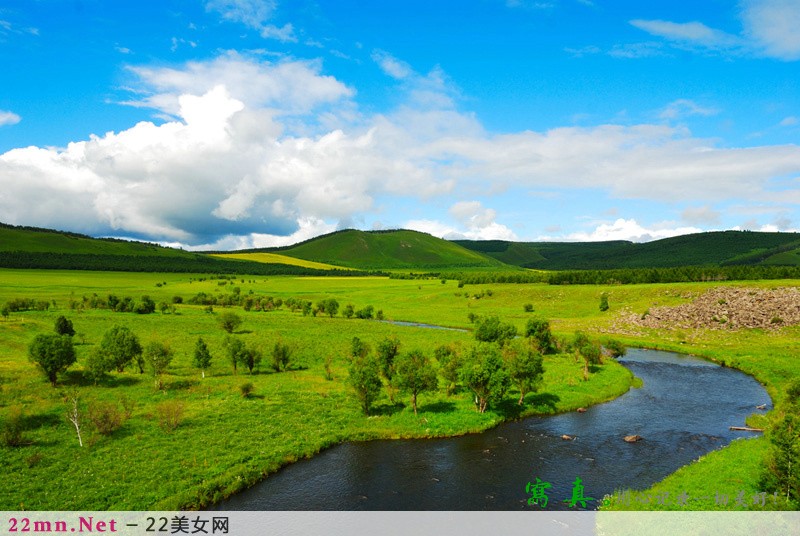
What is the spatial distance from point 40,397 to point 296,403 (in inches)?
1321

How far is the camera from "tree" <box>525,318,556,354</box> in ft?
325

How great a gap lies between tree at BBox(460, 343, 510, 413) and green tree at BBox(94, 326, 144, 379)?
54.4 meters

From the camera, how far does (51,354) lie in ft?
207

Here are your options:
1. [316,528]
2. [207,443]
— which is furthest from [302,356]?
[316,528]

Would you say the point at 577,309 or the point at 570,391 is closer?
the point at 570,391

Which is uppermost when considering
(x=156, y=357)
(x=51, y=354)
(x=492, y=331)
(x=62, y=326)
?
(x=62, y=326)

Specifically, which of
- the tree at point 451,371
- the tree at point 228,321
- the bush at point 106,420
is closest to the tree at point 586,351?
the tree at point 451,371

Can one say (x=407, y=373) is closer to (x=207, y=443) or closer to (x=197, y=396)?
(x=207, y=443)

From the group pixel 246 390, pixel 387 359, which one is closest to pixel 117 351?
pixel 246 390

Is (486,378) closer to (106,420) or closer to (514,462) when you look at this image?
(514,462)

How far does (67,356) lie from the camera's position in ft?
213

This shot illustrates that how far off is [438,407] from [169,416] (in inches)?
1330

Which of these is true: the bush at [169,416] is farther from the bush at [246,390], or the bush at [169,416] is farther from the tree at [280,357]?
the tree at [280,357]

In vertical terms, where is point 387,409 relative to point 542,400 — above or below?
below
